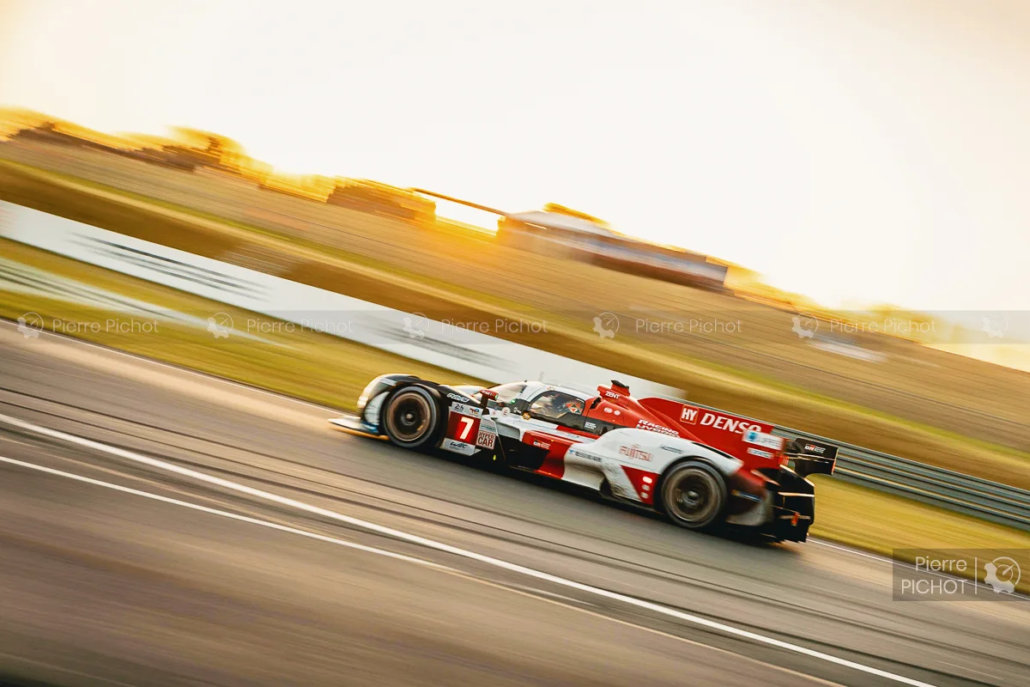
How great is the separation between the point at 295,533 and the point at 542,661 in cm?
156

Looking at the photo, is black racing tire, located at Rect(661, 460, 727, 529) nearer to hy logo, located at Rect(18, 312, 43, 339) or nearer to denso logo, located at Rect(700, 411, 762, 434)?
denso logo, located at Rect(700, 411, 762, 434)

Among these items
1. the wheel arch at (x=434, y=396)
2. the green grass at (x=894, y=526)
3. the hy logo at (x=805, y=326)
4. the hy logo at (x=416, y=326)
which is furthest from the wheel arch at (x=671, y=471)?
the hy logo at (x=805, y=326)

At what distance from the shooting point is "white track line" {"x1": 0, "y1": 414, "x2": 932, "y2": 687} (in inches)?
179

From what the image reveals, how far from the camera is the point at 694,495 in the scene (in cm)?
735

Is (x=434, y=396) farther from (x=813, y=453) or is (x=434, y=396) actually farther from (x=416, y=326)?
(x=416, y=326)

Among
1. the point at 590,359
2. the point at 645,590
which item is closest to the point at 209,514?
the point at 645,590

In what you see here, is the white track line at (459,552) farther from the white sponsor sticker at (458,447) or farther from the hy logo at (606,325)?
the hy logo at (606,325)

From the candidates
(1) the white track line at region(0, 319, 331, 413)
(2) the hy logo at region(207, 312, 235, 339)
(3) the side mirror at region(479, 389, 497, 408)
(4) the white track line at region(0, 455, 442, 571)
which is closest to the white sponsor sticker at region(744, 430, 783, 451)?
(3) the side mirror at region(479, 389, 497, 408)

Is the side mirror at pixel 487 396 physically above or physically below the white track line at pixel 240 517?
above

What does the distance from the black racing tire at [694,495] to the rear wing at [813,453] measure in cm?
83

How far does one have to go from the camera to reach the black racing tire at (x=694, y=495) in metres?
7.25

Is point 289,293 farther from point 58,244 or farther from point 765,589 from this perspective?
point 765,589

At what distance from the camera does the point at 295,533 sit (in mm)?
4559

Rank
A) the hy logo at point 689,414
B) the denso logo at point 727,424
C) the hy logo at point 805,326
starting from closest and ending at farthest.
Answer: the denso logo at point 727,424 → the hy logo at point 689,414 → the hy logo at point 805,326
